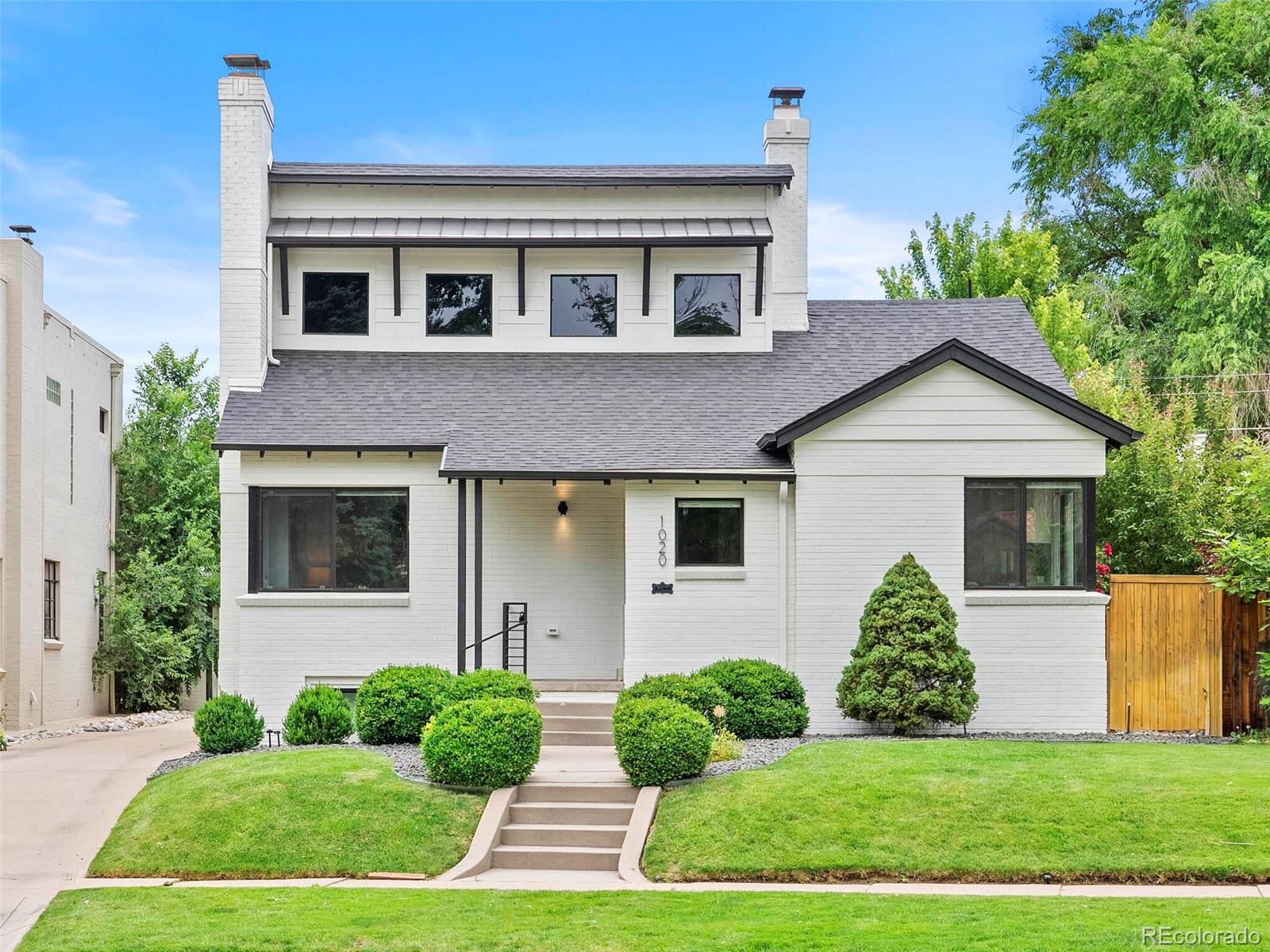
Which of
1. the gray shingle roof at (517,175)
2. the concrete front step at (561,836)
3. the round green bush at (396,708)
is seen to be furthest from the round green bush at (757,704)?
the gray shingle roof at (517,175)

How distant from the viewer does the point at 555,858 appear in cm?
1177

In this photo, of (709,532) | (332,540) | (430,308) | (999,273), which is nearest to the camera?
(709,532)

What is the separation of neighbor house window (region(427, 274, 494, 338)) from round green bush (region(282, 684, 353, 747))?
6.90 metres

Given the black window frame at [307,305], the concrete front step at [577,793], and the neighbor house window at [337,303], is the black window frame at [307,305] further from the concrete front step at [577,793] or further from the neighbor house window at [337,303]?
the concrete front step at [577,793]

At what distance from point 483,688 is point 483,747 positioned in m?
1.82

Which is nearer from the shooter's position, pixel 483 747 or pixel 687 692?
pixel 483 747

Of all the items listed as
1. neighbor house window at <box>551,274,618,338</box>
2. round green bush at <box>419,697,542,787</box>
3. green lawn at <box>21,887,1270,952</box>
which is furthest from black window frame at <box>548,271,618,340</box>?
green lawn at <box>21,887,1270,952</box>

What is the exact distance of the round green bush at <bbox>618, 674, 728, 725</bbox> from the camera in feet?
48.2

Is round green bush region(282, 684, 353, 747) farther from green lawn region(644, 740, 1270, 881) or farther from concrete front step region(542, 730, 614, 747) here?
green lawn region(644, 740, 1270, 881)

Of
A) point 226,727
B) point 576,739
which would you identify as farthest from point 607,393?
point 226,727

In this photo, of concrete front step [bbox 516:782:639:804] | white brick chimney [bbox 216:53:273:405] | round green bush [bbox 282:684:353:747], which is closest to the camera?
concrete front step [bbox 516:782:639:804]

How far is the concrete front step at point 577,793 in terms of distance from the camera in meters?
12.9

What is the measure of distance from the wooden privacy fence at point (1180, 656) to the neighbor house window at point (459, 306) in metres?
10.0

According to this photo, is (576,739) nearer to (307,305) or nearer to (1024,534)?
(1024,534)
